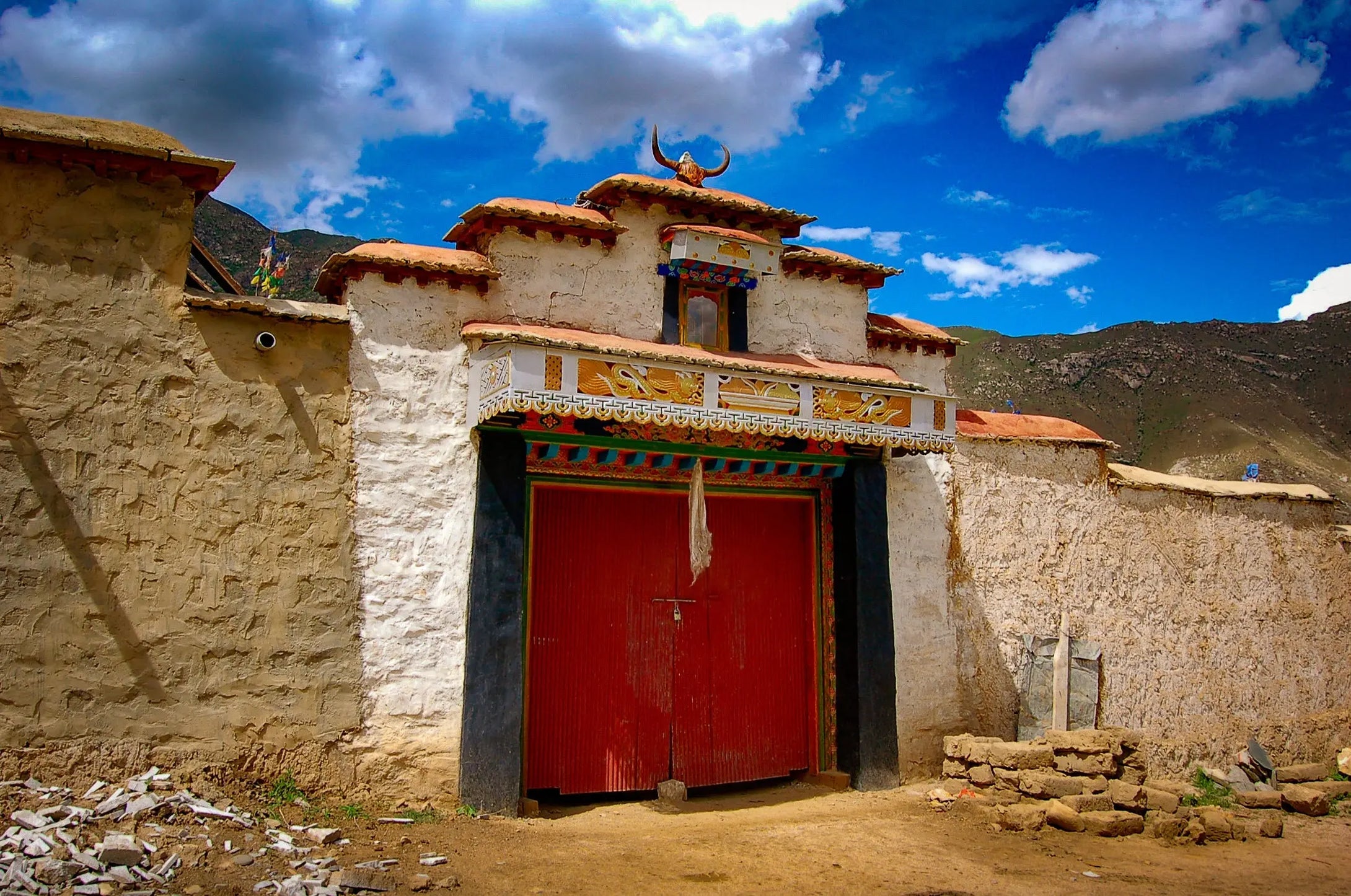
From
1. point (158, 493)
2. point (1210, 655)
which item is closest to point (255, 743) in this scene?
point (158, 493)

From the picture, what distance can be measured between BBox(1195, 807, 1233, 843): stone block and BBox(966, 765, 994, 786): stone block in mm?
1532

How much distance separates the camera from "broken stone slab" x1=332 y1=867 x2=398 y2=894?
5324 mm

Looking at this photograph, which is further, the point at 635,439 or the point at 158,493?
the point at 635,439

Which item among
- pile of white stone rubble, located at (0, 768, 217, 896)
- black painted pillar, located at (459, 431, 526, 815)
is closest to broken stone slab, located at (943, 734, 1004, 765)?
black painted pillar, located at (459, 431, 526, 815)

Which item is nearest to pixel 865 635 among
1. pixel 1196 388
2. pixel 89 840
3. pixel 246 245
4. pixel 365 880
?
pixel 365 880

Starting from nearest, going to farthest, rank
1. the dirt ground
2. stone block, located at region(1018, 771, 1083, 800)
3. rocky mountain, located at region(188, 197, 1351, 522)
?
the dirt ground < stone block, located at region(1018, 771, 1083, 800) < rocky mountain, located at region(188, 197, 1351, 522)

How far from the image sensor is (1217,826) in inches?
297

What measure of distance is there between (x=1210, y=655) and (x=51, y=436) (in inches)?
432

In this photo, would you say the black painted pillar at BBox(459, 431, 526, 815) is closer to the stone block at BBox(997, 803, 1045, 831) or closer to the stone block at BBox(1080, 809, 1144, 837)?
the stone block at BBox(997, 803, 1045, 831)

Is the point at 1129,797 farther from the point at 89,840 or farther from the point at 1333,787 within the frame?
the point at 89,840

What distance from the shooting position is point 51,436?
6.36m

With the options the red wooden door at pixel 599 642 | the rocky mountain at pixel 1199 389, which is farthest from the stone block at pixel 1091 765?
the rocky mountain at pixel 1199 389

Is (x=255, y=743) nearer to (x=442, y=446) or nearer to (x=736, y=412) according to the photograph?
(x=442, y=446)

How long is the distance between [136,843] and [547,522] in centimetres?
370
